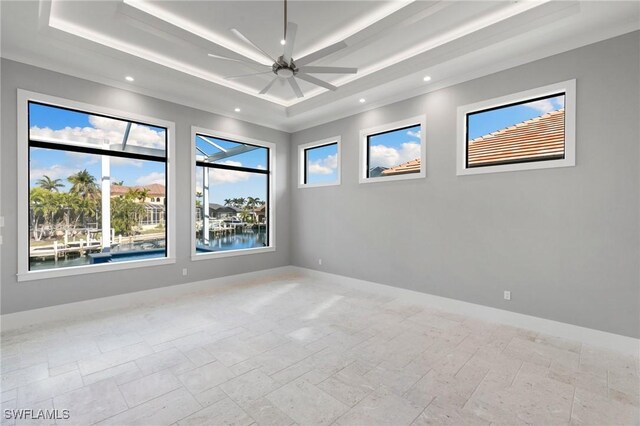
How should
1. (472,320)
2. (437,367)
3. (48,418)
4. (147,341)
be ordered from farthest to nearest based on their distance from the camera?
1. (472,320)
2. (147,341)
3. (437,367)
4. (48,418)

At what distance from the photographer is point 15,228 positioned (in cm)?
364

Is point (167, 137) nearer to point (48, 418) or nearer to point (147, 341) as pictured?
point (147, 341)

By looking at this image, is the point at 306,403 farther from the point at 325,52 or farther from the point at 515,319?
the point at 325,52

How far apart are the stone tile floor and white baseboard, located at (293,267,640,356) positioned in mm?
144

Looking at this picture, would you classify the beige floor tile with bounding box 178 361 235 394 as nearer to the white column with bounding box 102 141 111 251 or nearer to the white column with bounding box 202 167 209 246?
the white column with bounding box 102 141 111 251

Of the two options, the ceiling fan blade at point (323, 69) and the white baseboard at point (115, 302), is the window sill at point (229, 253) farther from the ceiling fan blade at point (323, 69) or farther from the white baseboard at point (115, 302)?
the ceiling fan blade at point (323, 69)

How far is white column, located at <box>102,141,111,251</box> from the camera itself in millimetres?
4410

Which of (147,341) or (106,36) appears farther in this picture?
(106,36)

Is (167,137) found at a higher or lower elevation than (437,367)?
higher

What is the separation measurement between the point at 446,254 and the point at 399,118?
92.3 inches

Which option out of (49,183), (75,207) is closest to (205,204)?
(75,207)

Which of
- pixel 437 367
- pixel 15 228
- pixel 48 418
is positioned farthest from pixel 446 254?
pixel 15 228

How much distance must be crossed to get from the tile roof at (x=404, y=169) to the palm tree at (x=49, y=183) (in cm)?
490

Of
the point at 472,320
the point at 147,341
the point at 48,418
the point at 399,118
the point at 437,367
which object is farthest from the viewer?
the point at 399,118
